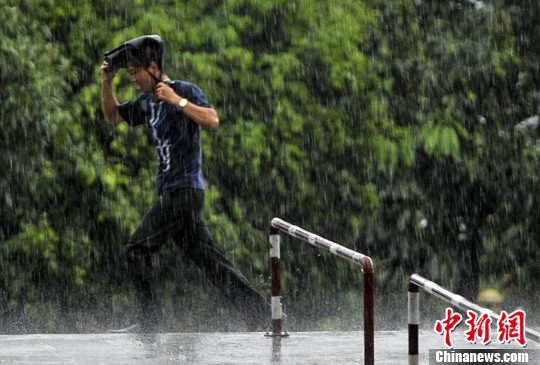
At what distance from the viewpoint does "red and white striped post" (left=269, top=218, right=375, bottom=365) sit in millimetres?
7047

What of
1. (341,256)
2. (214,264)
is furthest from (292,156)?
(341,256)

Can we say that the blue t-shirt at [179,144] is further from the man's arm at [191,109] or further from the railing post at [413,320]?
the railing post at [413,320]

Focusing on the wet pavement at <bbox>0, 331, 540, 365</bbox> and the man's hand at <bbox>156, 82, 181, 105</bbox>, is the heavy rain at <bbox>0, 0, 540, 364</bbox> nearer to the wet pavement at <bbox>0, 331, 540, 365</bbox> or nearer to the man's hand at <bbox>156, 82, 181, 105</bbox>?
the wet pavement at <bbox>0, 331, 540, 365</bbox>

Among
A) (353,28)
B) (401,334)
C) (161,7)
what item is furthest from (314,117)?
(401,334)

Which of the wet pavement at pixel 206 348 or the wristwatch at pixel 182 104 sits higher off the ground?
the wristwatch at pixel 182 104

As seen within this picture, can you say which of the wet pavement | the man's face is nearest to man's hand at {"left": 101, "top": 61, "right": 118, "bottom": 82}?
the man's face

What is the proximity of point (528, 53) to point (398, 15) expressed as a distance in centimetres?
172

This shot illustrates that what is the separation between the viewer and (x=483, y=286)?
629 inches

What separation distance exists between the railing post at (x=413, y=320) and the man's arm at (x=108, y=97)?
3296 mm

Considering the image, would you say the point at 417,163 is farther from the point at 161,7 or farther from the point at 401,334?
the point at 401,334

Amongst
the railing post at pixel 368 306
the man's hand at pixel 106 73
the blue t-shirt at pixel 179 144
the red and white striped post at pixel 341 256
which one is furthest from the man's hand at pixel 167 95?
the railing post at pixel 368 306

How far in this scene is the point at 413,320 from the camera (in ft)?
21.6

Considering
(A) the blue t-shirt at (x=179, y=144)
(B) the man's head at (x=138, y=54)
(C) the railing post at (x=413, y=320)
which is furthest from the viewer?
(B) the man's head at (x=138, y=54)

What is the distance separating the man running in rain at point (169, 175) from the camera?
28.7ft
